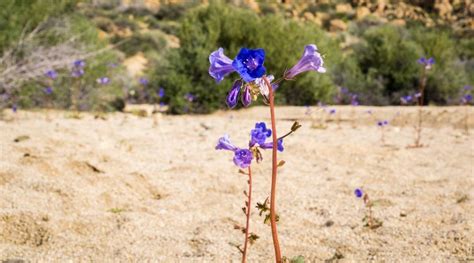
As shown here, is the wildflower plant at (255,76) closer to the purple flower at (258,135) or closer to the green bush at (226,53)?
the purple flower at (258,135)

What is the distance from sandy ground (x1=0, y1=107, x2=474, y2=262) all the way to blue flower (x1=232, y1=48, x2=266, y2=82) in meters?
1.15

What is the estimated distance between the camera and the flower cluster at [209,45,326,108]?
4.20 feet

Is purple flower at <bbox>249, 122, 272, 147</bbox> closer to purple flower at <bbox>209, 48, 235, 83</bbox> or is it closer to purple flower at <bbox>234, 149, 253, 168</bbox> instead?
purple flower at <bbox>234, 149, 253, 168</bbox>

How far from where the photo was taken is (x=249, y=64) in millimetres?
1302

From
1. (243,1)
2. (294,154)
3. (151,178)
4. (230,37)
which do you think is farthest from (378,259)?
(243,1)

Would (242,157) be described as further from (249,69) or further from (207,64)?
→ (207,64)

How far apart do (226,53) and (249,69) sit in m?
9.43

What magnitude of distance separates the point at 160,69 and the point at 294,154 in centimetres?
695

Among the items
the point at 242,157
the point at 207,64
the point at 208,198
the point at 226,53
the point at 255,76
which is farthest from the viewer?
the point at 226,53

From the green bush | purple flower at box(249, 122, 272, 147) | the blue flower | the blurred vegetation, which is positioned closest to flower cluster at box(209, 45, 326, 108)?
the blue flower

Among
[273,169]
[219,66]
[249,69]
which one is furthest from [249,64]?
[273,169]

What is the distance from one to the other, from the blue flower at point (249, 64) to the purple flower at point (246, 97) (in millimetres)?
58

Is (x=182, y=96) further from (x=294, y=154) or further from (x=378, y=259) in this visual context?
(x=378, y=259)

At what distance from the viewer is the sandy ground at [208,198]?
2.32m
